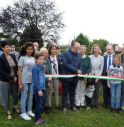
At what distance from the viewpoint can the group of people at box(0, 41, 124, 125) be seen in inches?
335

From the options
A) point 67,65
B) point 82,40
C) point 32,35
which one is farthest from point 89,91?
point 82,40

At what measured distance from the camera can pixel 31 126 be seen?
7.94m

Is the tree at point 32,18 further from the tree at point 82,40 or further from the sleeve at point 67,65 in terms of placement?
the sleeve at point 67,65

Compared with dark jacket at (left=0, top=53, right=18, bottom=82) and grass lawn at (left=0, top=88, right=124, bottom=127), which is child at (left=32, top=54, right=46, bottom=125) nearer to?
grass lawn at (left=0, top=88, right=124, bottom=127)

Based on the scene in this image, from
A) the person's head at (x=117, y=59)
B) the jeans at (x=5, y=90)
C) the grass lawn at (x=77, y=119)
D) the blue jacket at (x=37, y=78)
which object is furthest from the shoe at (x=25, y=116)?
the person's head at (x=117, y=59)

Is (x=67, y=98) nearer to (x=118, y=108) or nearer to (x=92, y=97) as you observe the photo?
(x=92, y=97)

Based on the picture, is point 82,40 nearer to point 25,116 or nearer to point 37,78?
point 25,116

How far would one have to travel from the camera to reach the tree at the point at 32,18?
55531 millimetres

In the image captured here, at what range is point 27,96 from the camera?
8.74m

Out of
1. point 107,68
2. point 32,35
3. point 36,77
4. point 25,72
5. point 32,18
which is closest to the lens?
point 36,77

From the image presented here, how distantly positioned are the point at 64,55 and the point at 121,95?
213 centimetres

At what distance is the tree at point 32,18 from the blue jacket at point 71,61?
44.8m

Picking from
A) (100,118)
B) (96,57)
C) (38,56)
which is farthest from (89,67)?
(38,56)

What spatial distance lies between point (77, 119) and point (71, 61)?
178 centimetres
